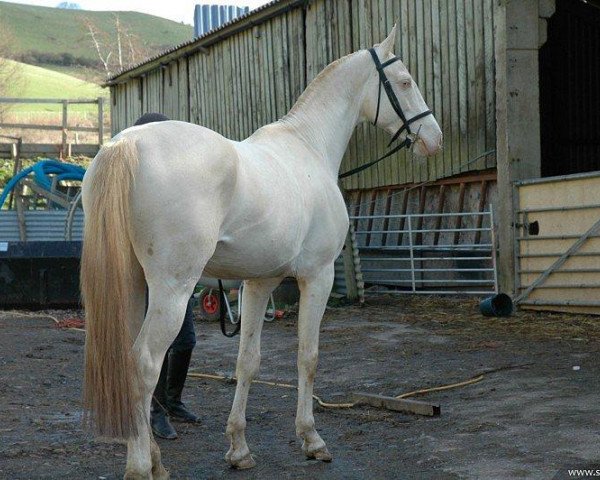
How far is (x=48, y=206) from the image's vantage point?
1962 cm

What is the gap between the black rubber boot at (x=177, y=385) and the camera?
6.41 metres

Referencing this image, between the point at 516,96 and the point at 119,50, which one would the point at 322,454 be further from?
the point at 119,50

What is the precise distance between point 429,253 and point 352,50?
146 inches

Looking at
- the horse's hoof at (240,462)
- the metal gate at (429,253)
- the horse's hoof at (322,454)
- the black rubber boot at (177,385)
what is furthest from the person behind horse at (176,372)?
the metal gate at (429,253)

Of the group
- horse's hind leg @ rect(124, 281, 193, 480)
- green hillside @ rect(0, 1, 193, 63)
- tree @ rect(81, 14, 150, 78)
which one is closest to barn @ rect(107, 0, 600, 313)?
horse's hind leg @ rect(124, 281, 193, 480)

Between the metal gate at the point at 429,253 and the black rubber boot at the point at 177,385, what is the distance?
6902 millimetres

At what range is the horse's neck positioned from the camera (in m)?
6.00

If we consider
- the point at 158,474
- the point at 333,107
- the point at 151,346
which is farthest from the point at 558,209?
the point at 151,346

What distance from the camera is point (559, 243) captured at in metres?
11.5

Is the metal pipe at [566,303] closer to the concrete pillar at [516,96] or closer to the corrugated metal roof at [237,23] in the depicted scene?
the concrete pillar at [516,96]

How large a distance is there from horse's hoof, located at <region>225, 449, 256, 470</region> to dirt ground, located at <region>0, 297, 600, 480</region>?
5 cm

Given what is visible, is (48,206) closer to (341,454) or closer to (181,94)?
(181,94)

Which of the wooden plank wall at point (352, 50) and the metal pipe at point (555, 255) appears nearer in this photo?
the metal pipe at point (555, 255)

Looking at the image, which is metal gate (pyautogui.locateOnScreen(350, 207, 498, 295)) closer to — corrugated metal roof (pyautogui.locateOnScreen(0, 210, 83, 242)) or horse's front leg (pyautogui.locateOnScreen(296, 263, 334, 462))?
corrugated metal roof (pyautogui.locateOnScreen(0, 210, 83, 242))
